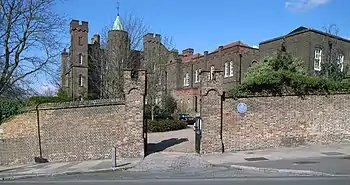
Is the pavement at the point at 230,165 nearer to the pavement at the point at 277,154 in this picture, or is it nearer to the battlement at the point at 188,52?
the pavement at the point at 277,154

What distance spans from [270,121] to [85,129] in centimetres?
960

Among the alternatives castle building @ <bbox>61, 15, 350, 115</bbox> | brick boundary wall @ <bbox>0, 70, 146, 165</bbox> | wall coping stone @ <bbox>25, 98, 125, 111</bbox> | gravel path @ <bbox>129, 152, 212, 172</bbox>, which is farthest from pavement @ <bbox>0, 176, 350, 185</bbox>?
castle building @ <bbox>61, 15, 350, 115</bbox>

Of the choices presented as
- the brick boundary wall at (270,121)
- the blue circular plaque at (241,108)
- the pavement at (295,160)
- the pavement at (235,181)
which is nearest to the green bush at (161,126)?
the brick boundary wall at (270,121)

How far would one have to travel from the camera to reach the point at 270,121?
55.8ft

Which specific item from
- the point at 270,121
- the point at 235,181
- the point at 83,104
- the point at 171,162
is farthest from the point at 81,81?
the point at 235,181

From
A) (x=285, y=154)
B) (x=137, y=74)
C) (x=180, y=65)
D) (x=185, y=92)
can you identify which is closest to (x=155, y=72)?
(x=137, y=74)

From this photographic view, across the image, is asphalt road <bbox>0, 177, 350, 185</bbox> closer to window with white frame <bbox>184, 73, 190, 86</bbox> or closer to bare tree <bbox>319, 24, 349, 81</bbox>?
bare tree <bbox>319, 24, 349, 81</bbox>

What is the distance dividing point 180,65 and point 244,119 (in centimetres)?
4909

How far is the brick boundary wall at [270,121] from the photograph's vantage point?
16234 millimetres

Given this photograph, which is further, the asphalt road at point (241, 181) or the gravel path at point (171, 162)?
the gravel path at point (171, 162)

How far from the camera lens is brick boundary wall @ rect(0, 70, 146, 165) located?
15977mm

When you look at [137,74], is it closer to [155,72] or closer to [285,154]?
[285,154]

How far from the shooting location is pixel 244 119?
1675cm

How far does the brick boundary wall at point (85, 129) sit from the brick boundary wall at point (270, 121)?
10.9ft
